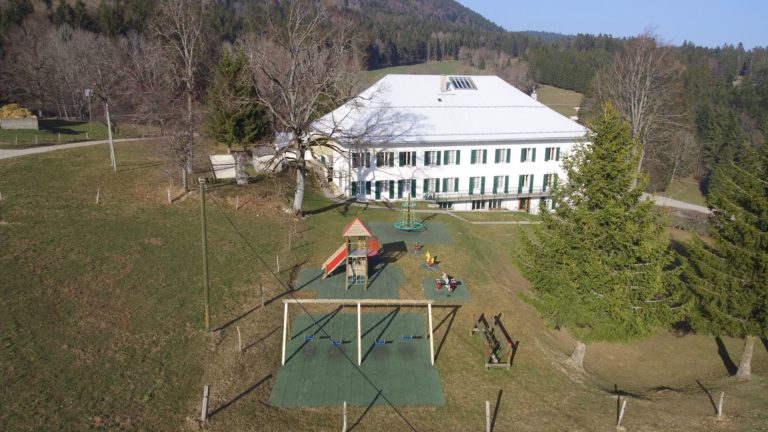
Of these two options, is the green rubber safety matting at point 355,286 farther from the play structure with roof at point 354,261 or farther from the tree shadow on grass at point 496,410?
the tree shadow on grass at point 496,410

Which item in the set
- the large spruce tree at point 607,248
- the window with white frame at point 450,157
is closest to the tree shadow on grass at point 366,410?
the large spruce tree at point 607,248

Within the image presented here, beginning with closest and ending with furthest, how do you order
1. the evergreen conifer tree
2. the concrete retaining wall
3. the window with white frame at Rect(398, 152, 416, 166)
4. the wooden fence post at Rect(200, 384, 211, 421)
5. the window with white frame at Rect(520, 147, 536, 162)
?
the wooden fence post at Rect(200, 384, 211, 421) → the evergreen conifer tree → the window with white frame at Rect(398, 152, 416, 166) → the window with white frame at Rect(520, 147, 536, 162) → the concrete retaining wall

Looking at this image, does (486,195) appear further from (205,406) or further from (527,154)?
(205,406)

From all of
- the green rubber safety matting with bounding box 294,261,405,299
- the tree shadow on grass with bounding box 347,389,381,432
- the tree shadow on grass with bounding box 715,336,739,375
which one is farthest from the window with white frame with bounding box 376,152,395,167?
the tree shadow on grass with bounding box 347,389,381,432

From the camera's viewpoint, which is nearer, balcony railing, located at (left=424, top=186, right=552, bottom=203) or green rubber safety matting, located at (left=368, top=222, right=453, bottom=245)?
green rubber safety matting, located at (left=368, top=222, right=453, bottom=245)

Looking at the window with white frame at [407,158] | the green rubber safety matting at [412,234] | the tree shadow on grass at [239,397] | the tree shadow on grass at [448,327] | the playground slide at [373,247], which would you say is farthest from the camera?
the window with white frame at [407,158]

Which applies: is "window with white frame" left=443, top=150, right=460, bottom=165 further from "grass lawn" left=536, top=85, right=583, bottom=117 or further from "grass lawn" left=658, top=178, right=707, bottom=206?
"grass lawn" left=536, top=85, right=583, bottom=117

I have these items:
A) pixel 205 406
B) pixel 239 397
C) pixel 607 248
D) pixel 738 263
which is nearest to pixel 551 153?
pixel 738 263
